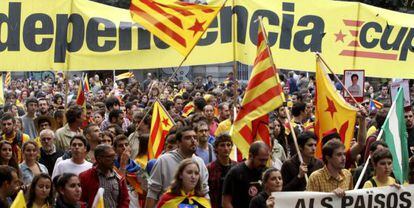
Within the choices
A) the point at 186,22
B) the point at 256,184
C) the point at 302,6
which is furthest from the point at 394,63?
the point at 256,184

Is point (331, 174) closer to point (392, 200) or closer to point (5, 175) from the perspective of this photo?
→ point (392, 200)

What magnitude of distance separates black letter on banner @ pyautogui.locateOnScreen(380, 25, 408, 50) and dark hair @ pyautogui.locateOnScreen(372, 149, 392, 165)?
6.07 metres

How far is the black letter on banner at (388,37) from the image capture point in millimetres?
16281

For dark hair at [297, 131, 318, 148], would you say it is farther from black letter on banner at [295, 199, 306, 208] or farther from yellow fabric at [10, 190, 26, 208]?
yellow fabric at [10, 190, 26, 208]

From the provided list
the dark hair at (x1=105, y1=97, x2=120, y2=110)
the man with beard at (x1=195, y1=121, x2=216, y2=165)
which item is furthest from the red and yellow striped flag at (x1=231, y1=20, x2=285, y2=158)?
the dark hair at (x1=105, y1=97, x2=120, y2=110)

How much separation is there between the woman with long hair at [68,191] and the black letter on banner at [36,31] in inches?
243

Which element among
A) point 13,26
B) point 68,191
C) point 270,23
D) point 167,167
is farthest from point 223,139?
point 13,26

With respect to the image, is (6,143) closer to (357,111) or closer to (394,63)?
(357,111)

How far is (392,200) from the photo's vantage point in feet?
33.2

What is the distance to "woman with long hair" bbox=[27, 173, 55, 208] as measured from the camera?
9.83m

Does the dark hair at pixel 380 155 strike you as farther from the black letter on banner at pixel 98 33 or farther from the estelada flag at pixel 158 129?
the black letter on banner at pixel 98 33

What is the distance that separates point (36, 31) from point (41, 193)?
6.52m

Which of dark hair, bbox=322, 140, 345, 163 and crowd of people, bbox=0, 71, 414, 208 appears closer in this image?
crowd of people, bbox=0, 71, 414, 208

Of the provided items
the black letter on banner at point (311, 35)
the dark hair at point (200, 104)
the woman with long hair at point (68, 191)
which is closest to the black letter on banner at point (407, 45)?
the black letter on banner at point (311, 35)
